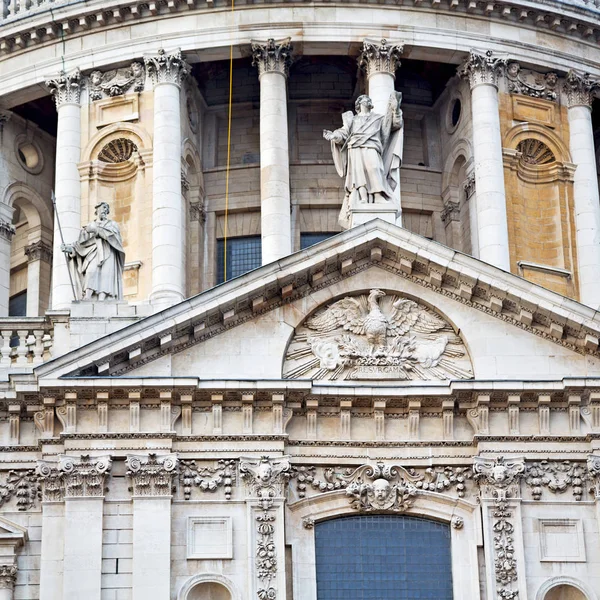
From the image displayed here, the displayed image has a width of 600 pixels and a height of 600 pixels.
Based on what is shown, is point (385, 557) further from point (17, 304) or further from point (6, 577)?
point (17, 304)

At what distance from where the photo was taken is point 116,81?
51250 millimetres

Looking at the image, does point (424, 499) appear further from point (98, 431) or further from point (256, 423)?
point (98, 431)

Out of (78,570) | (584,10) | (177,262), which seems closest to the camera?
(78,570)

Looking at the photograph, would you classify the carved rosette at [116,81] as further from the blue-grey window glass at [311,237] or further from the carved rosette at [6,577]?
the carved rosette at [6,577]

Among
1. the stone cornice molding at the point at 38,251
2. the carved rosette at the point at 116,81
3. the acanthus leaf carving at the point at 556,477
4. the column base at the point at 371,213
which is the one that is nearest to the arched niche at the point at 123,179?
the carved rosette at the point at 116,81

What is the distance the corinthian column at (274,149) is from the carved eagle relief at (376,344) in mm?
10294

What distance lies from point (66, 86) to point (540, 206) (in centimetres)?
1092

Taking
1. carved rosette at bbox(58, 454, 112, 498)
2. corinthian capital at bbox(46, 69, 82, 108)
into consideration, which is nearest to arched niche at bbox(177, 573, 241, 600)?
carved rosette at bbox(58, 454, 112, 498)

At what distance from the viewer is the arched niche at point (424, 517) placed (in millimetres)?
36094

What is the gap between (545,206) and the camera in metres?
51.1

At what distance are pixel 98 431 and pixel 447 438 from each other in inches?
220

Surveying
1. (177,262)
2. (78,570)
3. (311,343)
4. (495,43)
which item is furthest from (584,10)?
(78,570)

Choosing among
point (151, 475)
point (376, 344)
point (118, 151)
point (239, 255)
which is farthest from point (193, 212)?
point (151, 475)

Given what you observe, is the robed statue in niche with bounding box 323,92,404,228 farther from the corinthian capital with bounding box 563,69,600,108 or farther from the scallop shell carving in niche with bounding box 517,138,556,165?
the corinthian capital with bounding box 563,69,600,108
